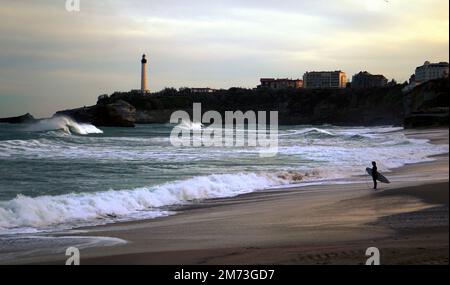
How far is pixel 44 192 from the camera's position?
13.6 meters

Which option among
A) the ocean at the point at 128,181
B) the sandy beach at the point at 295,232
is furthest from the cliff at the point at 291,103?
the sandy beach at the point at 295,232

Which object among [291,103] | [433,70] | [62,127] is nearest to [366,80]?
[291,103]

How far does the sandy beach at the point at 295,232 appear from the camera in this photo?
586 centimetres

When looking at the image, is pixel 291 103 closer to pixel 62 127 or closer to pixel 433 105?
pixel 62 127

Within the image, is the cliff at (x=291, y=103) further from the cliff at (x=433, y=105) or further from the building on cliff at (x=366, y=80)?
the cliff at (x=433, y=105)

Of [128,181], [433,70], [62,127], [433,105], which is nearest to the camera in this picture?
[433,70]

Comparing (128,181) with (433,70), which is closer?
(433,70)

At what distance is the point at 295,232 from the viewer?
304 inches

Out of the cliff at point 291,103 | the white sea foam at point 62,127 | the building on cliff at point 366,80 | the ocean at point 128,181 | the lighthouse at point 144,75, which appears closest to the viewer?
the ocean at point 128,181

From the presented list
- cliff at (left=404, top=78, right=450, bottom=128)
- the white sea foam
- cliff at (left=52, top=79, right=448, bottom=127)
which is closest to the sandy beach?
cliff at (left=404, top=78, right=450, bottom=128)

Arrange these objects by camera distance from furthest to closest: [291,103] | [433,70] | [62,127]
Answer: [291,103]
[62,127]
[433,70]

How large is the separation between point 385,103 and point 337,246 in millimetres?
127762

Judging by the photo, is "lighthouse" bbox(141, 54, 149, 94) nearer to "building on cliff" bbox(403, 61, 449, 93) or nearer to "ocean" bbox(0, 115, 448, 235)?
"building on cliff" bbox(403, 61, 449, 93)
